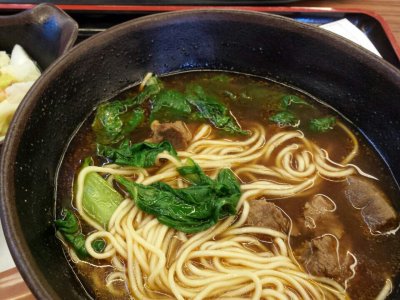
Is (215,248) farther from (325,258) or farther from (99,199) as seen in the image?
(99,199)

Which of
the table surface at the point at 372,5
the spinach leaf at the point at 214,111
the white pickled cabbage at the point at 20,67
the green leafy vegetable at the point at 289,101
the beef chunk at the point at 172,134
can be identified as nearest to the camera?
the beef chunk at the point at 172,134

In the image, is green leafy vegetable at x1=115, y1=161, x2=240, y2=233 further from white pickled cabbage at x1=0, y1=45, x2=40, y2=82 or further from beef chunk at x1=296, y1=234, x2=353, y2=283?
white pickled cabbage at x1=0, y1=45, x2=40, y2=82

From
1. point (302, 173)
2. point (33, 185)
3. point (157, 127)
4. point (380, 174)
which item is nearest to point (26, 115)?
point (33, 185)

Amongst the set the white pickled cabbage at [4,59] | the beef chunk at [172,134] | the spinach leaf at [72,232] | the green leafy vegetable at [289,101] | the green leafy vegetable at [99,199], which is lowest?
the spinach leaf at [72,232]

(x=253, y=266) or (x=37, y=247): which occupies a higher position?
(x=253, y=266)

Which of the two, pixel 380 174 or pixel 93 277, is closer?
pixel 93 277

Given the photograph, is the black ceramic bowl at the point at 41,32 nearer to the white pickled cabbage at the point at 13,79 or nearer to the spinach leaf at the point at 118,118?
the white pickled cabbage at the point at 13,79

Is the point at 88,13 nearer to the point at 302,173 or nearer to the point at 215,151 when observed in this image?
the point at 215,151

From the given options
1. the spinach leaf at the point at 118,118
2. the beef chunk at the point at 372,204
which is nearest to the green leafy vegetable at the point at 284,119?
the beef chunk at the point at 372,204
